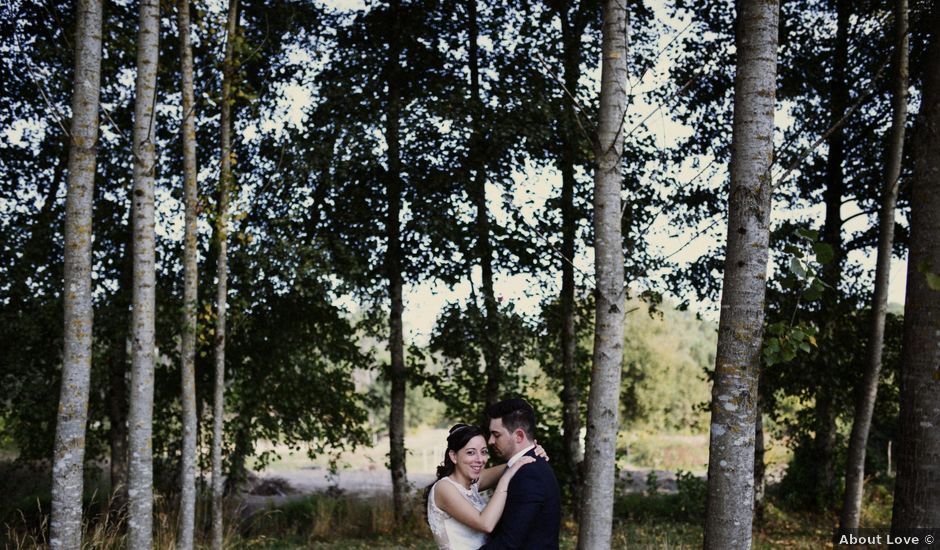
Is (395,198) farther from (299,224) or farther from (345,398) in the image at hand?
(345,398)

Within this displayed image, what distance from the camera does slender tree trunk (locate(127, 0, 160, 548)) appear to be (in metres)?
6.99

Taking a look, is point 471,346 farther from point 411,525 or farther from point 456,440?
point 456,440

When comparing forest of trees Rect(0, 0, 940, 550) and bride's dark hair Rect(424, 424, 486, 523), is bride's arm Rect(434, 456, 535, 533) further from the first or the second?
forest of trees Rect(0, 0, 940, 550)

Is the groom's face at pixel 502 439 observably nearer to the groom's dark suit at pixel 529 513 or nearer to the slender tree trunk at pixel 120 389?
the groom's dark suit at pixel 529 513

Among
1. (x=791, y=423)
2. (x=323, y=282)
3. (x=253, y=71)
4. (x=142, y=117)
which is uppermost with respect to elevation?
(x=253, y=71)

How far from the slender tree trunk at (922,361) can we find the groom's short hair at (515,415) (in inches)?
77.2

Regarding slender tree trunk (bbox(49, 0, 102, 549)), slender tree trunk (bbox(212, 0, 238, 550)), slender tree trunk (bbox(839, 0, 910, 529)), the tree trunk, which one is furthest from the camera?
the tree trunk

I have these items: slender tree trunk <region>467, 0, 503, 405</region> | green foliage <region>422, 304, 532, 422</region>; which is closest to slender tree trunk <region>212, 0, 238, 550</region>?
slender tree trunk <region>467, 0, 503, 405</region>

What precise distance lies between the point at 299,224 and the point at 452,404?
14.7ft

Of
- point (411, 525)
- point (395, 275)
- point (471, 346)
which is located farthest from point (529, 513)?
point (395, 275)

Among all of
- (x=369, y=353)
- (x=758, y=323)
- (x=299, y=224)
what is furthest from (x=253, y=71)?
(x=758, y=323)

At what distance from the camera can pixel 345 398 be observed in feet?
46.9

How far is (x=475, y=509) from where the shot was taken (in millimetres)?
4152

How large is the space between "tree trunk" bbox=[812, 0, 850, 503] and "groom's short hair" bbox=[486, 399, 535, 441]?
984cm
